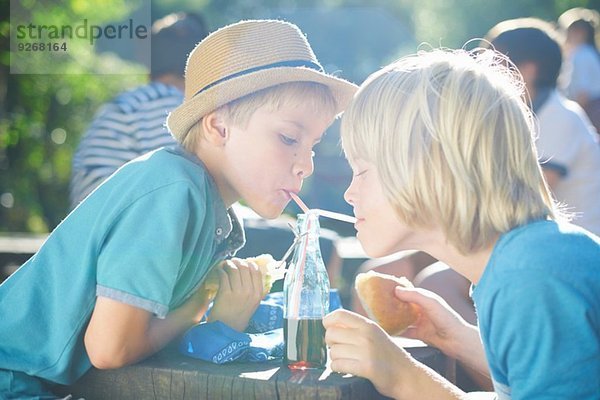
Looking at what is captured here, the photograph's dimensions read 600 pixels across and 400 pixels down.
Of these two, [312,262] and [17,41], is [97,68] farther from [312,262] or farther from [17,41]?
[312,262]

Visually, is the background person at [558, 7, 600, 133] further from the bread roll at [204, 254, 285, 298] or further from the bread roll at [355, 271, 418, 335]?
the bread roll at [204, 254, 285, 298]

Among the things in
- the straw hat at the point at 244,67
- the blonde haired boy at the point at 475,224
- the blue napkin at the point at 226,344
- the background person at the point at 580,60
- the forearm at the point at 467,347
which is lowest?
the forearm at the point at 467,347

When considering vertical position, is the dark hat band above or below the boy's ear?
above

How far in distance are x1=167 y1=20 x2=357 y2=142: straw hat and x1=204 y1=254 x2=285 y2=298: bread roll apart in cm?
44

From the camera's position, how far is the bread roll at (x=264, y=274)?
2283 millimetres

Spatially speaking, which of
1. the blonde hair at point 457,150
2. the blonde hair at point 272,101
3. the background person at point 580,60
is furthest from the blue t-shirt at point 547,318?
the background person at point 580,60

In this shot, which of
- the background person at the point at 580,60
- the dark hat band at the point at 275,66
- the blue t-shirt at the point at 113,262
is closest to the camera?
the blue t-shirt at the point at 113,262

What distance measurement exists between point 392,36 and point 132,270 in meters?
27.9

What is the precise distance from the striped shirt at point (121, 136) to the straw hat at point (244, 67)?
1949 mm

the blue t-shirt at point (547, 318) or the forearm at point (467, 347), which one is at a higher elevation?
the blue t-shirt at point (547, 318)

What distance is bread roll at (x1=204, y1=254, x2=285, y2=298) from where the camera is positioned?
2.28 meters

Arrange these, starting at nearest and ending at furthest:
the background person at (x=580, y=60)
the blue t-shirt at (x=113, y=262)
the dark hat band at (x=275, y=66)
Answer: the blue t-shirt at (x=113, y=262)
the dark hat band at (x=275, y=66)
the background person at (x=580, y=60)

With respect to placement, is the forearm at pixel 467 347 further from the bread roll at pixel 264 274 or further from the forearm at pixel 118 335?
the forearm at pixel 118 335

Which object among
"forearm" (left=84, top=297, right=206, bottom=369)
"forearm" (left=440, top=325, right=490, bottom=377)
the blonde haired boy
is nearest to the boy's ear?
the blonde haired boy
